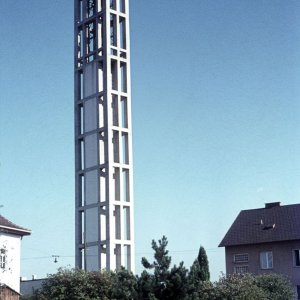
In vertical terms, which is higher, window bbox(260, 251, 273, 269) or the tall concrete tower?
the tall concrete tower

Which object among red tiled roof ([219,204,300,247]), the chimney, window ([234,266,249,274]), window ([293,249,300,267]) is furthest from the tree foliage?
the chimney

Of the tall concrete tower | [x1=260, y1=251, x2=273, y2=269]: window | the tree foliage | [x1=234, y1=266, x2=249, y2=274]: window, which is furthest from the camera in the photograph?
[x1=234, y1=266, x2=249, y2=274]: window

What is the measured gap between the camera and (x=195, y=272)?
23.0 metres

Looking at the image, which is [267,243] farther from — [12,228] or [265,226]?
[12,228]

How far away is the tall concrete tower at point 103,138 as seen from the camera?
50.0 meters

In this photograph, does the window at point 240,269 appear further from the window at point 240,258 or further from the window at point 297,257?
the window at point 297,257

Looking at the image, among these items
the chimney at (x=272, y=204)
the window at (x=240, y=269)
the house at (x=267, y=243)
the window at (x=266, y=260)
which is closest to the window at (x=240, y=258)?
the house at (x=267, y=243)

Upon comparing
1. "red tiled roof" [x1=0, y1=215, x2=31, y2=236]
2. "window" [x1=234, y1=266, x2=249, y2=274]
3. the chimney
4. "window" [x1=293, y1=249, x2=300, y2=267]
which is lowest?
"window" [x1=234, y1=266, x2=249, y2=274]

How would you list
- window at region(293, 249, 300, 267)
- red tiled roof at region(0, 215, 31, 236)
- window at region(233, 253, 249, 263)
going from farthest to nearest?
window at region(233, 253, 249, 263)
window at region(293, 249, 300, 267)
red tiled roof at region(0, 215, 31, 236)

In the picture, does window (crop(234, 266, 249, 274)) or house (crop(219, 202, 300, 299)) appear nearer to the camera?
house (crop(219, 202, 300, 299))

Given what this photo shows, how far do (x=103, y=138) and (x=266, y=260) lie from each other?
20.0 metres

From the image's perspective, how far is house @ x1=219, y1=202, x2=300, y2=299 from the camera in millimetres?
57969

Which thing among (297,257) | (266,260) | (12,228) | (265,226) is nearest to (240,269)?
(266,260)

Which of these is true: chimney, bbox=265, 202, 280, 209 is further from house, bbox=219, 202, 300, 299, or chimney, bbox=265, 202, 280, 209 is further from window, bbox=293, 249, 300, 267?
window, bbox=293, 249, 300, 267
